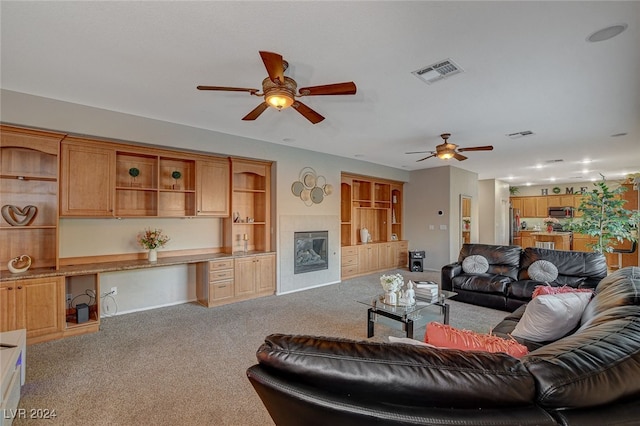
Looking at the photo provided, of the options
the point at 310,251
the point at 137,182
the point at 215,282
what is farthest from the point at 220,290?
the point at 137,182

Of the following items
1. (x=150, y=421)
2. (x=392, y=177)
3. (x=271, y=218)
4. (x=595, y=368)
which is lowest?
(x=150, y=421)

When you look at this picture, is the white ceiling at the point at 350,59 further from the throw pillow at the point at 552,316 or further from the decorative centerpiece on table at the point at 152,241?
the throw pillow at the point at 552,316

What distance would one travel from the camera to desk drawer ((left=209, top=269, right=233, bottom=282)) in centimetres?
455

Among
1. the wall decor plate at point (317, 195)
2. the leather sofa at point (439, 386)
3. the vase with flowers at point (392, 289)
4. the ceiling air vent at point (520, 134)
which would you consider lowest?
the vase with flowers at point (392, 289)

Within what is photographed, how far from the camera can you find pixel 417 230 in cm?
817

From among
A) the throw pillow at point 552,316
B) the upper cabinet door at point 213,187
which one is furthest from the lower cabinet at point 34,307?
the throw pillow at point 552,316

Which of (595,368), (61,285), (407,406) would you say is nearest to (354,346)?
(407,406)

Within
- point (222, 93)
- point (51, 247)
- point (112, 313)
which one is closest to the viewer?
point (222, 93)

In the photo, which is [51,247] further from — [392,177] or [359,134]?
[392,177]

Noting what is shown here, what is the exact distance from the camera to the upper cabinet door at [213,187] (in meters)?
4.71

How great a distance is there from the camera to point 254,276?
5.03 meters

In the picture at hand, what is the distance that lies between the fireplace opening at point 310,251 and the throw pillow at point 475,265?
2587 mm

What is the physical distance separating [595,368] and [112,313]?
5.09m

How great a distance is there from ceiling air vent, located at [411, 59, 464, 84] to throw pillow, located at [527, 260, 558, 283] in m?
3.25
